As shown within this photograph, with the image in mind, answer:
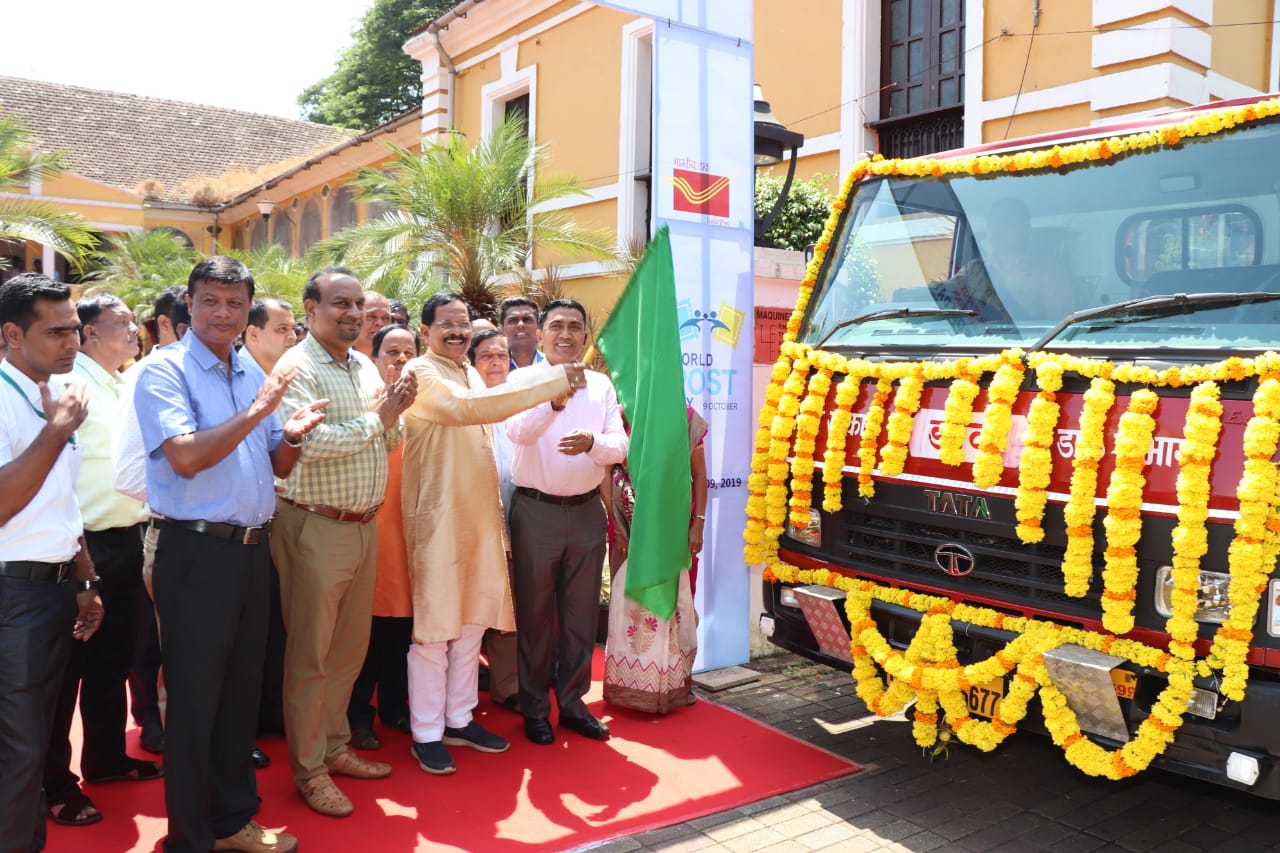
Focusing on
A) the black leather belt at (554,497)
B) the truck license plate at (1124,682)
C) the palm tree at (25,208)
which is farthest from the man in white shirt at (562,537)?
the palm tree at (25,208)

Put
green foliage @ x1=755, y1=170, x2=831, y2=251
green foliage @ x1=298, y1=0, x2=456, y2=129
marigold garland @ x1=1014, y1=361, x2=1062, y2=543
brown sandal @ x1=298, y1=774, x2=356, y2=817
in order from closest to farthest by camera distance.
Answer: marigold garland @ x1=1014, y1=361, x2=1062, y2=543, brown sandal @ x1=298, y1=774, x2=356, y2=817, green foliage @ x1=755, y1=170, x2=831, y2=251, green foliage @ x1=298, y1=0, x2=456, y2=129

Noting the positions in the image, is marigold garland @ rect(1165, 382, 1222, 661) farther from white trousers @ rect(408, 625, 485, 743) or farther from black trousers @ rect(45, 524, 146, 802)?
→ black trousers @ rect(45, 524, 146, 802)

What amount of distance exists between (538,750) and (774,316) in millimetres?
3267

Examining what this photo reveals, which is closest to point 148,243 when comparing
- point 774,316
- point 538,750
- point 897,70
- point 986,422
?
point 897,70

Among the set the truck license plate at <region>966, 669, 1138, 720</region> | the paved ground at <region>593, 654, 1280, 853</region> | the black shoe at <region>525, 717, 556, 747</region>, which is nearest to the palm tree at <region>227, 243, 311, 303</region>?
the black shoe at <region>525, 717, 556, 747</region>

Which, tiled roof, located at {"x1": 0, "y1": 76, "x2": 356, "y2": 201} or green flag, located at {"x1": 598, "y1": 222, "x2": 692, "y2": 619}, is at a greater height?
tiled roof, located at {"x1": 0, "y1": 76, "x2": 356, "y2": 201}

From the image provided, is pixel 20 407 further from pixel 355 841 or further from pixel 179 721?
pixel 355 841

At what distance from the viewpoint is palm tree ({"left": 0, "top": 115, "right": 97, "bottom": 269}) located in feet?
46.9

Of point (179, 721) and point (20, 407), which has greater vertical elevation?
point (20, 407)

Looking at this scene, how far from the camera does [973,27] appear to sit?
397 inches

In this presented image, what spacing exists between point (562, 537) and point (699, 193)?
200cm

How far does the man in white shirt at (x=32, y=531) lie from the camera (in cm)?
308

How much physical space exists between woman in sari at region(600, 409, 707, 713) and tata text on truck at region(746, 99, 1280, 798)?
52cm

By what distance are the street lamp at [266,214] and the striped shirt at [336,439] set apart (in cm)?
2074
